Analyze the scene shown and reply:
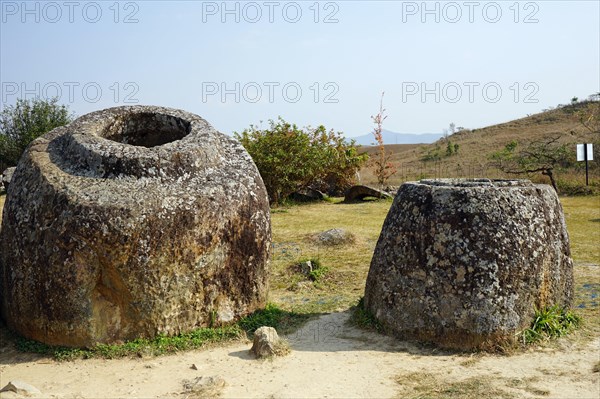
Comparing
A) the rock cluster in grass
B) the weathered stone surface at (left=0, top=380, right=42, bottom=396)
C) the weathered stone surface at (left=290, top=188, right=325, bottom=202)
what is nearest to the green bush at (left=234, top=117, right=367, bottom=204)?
the weathered stone surface at (left=290, top=188, right=325, bottom=202)

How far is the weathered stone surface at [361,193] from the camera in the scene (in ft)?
78.9

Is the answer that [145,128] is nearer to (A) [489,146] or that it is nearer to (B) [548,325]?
(B) [548,325]

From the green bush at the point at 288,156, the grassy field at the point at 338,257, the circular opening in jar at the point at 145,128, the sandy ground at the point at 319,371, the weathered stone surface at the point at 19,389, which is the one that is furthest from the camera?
the green bush at the point at 288,156

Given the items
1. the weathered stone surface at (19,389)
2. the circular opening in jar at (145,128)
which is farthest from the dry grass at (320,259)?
the weathered stone surface at (19,389)

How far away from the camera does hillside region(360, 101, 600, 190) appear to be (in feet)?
120

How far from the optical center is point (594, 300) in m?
8.56

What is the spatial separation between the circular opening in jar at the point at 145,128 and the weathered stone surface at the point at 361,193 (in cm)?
1592

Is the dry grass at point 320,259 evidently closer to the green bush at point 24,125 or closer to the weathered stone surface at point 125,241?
the weathered stone surface at point 125,241

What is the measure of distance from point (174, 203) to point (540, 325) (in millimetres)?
4591

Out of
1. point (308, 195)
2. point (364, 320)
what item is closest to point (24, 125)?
point (308, 195)

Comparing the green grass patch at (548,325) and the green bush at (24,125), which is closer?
the green grass patch at (548,325)

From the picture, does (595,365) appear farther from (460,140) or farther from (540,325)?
(460,140)

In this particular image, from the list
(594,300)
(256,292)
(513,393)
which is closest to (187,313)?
(256,292)

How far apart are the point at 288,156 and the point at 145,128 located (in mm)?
13915
